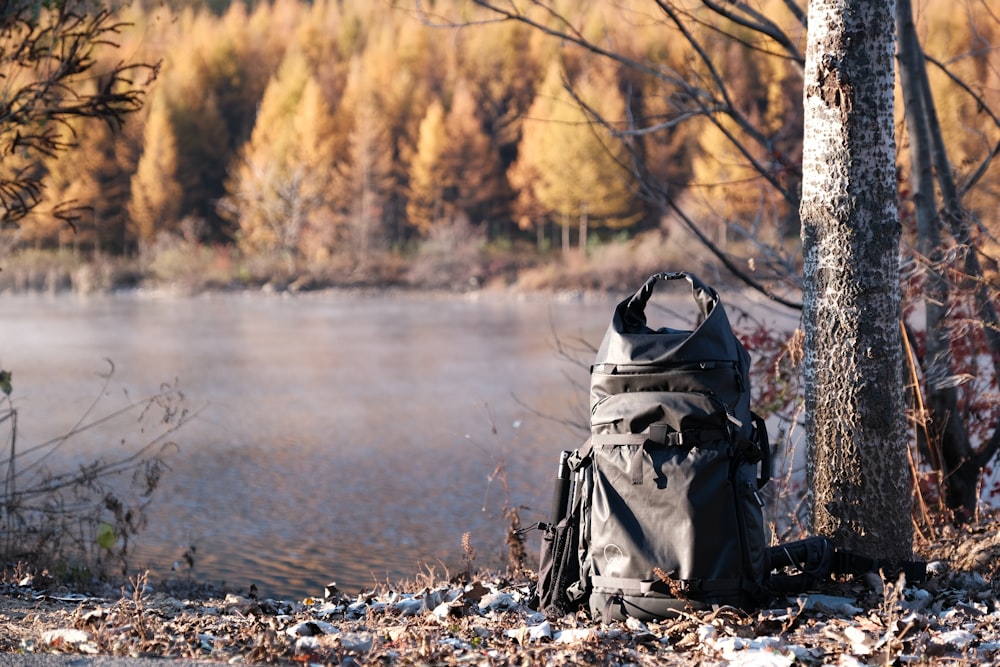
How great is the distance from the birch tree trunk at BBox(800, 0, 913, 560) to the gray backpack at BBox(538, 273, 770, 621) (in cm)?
46

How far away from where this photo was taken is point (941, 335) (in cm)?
530

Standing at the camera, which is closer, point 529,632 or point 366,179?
point 529,632

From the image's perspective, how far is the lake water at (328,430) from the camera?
7.14 meters

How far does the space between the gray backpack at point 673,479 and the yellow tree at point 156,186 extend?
4661 centimetres

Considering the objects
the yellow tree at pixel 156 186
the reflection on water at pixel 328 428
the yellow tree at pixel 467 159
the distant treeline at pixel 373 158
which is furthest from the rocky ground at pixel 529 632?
the yellow tree at pixel 156 186

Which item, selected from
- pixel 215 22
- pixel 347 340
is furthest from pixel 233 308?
pixel 215 22

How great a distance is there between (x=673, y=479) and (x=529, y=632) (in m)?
0.56

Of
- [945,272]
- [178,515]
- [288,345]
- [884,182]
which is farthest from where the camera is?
[288,345]

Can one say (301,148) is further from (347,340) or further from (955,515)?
(955,515)

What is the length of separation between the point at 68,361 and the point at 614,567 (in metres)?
14.3

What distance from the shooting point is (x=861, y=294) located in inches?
139

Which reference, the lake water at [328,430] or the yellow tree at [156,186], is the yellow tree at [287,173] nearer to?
the yellow tree at [156,186]

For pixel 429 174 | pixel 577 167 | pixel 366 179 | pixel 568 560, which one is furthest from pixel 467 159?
pixel 568 560

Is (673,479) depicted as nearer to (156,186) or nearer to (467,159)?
(467,159)
